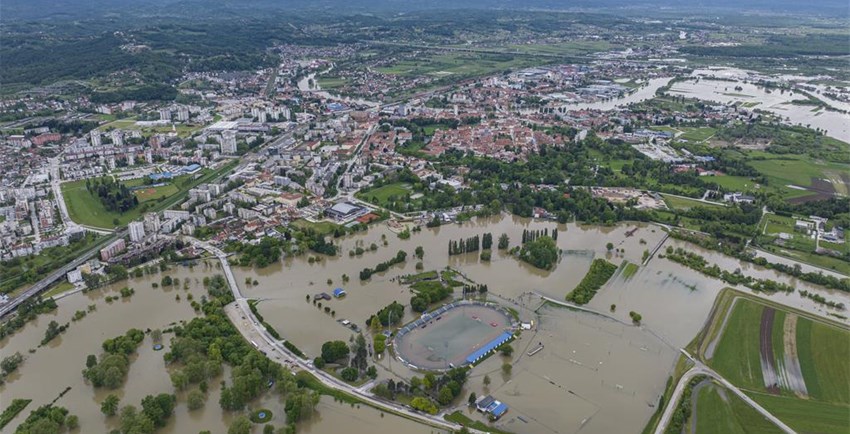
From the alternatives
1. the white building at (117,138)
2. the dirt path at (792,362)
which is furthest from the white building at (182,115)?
the dirt path at (792,362)

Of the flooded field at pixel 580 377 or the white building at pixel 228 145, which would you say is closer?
the flooded field at pixel 580 377

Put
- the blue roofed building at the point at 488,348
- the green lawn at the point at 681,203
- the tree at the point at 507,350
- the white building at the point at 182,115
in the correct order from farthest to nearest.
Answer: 1. the white building at the point at 182,115
2. the green lawn at the point at 681,203
3. the tree at the point at 507,350
4. the blue roofed building at the point at 488,348

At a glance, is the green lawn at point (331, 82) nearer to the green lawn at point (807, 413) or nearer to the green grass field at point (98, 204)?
the green grass field at point (98, 204)

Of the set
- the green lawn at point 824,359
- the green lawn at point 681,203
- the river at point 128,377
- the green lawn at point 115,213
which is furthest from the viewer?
the green lawn at point 681,203

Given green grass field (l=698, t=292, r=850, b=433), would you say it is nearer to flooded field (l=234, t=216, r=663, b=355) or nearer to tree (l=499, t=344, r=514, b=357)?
flooded field (l=234, t=216, r=663, b=355)

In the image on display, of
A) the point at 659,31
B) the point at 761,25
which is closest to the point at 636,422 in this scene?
the point at 659,31

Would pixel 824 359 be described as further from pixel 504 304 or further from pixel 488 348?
pixel 488 348

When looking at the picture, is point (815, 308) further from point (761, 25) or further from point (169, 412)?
point (761, 25)

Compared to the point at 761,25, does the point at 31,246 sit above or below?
below
